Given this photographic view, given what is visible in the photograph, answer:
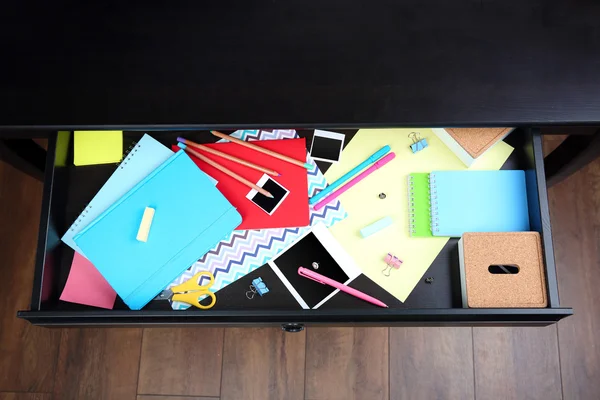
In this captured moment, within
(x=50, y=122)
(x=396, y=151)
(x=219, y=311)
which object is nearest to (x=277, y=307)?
(x=219, y=311)

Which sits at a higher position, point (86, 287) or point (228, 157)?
point (228, 157)

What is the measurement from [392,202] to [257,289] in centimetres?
33

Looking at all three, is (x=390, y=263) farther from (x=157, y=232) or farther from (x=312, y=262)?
(x=157, y=232)

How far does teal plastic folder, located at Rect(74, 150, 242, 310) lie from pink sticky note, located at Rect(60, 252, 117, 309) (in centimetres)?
5

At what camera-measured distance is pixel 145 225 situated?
40.7 inches

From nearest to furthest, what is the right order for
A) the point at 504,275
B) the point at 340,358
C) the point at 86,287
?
the point at 504,275, the point at 86,287, the point at 340,358

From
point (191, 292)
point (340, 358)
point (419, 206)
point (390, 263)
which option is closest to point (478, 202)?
point (419, 206)

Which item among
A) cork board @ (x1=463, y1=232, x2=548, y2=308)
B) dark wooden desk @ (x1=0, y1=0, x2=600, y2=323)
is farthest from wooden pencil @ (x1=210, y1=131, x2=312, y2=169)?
cork board @ (x1=463, y1=232, x2=548, y2=308)

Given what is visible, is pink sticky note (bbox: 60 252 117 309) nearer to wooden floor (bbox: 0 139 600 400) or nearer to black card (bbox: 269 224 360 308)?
black card (bbox: 269 224 360 308)

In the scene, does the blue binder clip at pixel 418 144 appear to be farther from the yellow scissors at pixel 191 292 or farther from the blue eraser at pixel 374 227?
the yellow scissors at pixel 191 292

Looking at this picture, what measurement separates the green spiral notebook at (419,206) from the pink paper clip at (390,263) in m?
0.06

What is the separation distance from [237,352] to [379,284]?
2.41ft

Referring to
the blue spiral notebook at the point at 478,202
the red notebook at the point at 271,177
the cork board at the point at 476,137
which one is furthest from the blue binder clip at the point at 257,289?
the cork board at the point at 476,137

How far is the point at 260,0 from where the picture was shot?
1.04 metres
